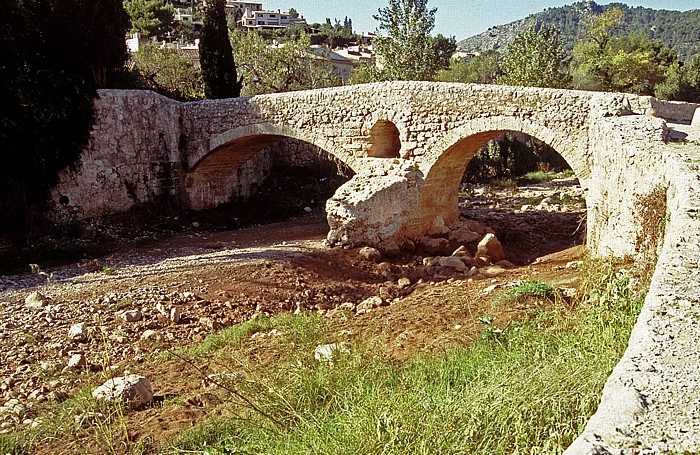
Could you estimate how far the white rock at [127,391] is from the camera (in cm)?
562

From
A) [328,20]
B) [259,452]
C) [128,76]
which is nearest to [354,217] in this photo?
[259,452]

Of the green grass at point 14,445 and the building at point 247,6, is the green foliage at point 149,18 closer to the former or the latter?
the green grass at point 14,445

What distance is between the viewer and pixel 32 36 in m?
14.1

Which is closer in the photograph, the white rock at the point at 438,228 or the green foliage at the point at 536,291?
the green foliage at the point at 536,291

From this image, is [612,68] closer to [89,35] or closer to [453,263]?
[453,263]

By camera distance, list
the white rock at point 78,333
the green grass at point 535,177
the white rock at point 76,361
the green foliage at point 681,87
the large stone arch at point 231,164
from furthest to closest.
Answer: the green foliage at point 681,87 < the green grass at point 535,177 < the large stone arch at point 231,164 < the white rock at point 78,333 < the white rock at point 76,361

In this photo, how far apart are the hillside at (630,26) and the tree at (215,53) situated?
86096 mm

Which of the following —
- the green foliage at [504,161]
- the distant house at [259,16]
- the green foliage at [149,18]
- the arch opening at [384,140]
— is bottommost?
the green foliage at [504,161]

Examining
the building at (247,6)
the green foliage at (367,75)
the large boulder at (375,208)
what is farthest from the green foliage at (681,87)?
the building at (247,6)

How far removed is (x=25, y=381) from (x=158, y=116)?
10.7 m

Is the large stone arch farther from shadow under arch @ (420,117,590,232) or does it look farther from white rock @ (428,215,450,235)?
white rock @ (428,215,450,235)

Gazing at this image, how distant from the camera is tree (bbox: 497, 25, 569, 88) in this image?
74.2ft

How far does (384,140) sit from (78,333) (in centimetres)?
830

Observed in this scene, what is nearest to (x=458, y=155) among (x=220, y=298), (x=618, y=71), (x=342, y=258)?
(x=342, y=258)
